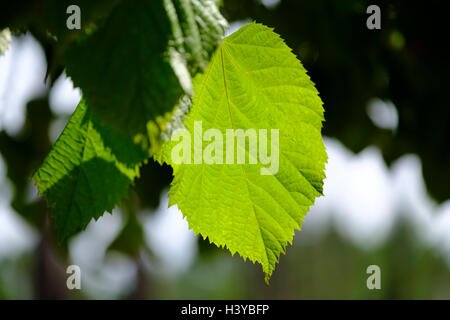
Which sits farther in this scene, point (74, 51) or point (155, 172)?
point (155, 172)

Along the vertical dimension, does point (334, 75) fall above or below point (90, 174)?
above

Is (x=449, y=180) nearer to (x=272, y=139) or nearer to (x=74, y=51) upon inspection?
(x=272, y=139)

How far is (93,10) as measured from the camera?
1.24ft

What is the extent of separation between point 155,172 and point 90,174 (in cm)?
72

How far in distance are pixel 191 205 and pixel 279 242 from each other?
12 centimetres

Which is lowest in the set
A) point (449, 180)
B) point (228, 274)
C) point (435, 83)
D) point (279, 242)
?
point (228, 274)

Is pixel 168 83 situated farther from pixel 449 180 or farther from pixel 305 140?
pixel 449 180

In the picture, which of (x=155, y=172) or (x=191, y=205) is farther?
(x=155, y=172)

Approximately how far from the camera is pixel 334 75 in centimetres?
115
